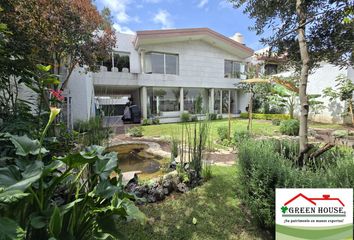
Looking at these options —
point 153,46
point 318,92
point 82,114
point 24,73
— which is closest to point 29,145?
point 24,73

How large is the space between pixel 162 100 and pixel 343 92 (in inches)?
488

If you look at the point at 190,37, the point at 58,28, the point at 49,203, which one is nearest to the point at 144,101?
the point at 190,37

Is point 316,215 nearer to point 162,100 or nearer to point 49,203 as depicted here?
point 49,203

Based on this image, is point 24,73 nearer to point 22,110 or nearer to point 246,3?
point 22,110

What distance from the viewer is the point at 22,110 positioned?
3.06 m

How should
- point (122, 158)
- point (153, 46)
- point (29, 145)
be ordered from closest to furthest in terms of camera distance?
point (29, 145) → point (122, 158) → point (153, 46)

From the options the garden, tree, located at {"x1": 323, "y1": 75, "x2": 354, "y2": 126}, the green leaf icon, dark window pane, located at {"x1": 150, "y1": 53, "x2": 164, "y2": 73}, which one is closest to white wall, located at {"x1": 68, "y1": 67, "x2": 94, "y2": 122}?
the garden

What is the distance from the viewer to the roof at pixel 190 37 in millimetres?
13916

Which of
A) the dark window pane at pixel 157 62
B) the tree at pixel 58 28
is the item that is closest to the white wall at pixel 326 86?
the dark window pane at pixel 157 62

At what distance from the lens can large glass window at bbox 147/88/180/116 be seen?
15906 millimetres

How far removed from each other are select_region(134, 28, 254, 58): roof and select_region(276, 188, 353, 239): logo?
→ 13807 millimetres

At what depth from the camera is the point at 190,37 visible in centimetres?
1608

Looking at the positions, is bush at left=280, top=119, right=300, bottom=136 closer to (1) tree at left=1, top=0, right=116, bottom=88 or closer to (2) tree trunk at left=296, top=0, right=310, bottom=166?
(2) tree trunk at left=296, top=0, right=310, bottom=166

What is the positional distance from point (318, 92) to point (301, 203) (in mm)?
16897
